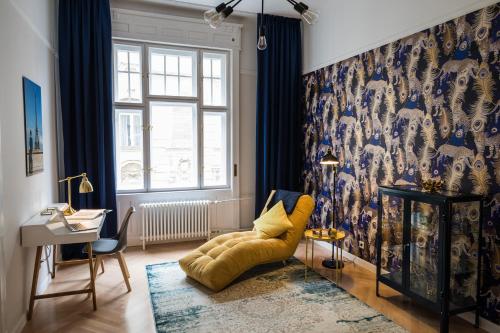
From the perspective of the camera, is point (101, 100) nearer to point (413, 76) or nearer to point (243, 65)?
point (243, 65)

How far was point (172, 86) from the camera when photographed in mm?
4547

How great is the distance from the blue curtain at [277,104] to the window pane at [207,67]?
2.29 ft

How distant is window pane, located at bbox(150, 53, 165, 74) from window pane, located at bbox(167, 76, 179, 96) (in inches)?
5.6

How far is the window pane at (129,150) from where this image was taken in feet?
14.2

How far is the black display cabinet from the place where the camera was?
2391mm

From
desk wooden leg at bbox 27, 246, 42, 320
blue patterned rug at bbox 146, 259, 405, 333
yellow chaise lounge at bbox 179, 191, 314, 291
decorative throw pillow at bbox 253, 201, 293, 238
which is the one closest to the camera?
blue patterned rug at bbox 146, 259, 405, 333

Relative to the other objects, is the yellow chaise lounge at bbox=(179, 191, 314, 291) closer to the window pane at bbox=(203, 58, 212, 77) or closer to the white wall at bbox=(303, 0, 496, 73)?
the white wall at bbox=(303, 0, 496, 73)

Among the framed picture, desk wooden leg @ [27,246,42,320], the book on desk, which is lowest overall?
desk wooden leg @ [27,246,42,320]

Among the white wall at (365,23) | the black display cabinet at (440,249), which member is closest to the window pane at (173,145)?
the white wall at (365,23)

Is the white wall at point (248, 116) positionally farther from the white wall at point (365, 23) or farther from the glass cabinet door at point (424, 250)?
the glass cabinet door at point (424, 250)

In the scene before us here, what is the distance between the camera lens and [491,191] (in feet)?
7.89

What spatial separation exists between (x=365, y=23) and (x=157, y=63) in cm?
270

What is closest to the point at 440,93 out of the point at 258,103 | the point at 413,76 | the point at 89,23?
the point at 413,76

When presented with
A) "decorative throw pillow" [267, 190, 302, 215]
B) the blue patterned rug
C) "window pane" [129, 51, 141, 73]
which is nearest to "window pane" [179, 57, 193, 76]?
"window pane" [129, 51, 141, 73]
